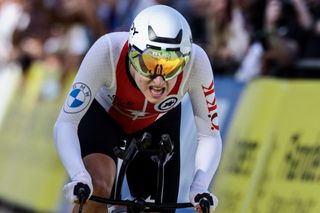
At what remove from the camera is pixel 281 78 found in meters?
10.0

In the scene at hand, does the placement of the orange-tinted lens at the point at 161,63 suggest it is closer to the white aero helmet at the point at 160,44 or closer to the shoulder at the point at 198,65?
the white aero helmet at the point at 160,44

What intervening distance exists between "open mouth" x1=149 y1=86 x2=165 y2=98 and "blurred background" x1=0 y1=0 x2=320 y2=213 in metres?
2.64

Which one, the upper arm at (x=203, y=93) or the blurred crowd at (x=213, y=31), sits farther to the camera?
the blurred crowd at (x=213, y=31)

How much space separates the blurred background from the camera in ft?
29.8

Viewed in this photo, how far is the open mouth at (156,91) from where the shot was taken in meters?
5.99

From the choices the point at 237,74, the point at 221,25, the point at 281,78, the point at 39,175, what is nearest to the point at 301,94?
the point at 281,78

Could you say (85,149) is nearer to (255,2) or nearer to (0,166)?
(255,2)

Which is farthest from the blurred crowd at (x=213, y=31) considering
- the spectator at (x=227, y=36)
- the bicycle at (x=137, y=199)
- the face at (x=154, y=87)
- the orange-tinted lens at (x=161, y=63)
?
the bicycle at (x=137, y=199)

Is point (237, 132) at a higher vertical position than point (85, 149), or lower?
lower

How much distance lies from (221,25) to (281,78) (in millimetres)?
1811

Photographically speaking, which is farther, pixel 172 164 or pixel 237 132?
pixel 237 132

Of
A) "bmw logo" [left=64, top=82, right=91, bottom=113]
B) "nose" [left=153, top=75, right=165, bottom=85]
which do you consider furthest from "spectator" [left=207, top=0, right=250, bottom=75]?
"nose" [left=153, top=75, right=165, bottom=85]

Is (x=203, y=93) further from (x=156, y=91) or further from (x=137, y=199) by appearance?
(x=137, y=199)

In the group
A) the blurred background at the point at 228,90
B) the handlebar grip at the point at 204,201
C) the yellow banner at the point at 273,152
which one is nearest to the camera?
the handlebar grip at the point at 204,201
